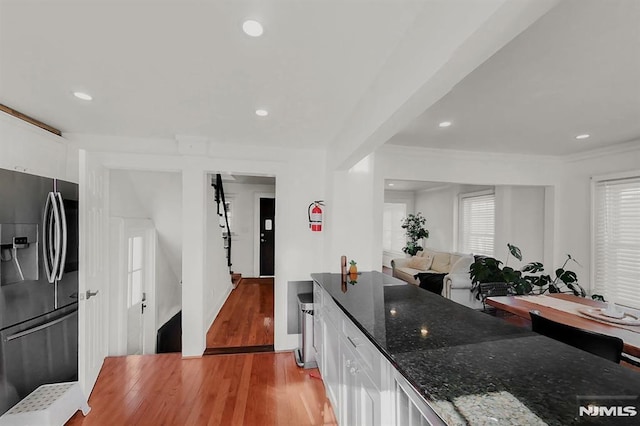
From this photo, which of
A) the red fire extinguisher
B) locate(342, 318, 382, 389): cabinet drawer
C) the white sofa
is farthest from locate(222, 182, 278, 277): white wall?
locate(342, 318, 382, 389): cabinet drawer

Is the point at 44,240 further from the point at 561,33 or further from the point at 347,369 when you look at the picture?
the point at 561,33

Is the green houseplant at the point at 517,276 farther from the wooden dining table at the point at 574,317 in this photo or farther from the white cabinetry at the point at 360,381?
the white cabinetry at the point at 360,381

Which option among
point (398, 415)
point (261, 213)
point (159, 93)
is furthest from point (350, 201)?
point (261, 213)

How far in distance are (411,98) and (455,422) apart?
1210 millimetres

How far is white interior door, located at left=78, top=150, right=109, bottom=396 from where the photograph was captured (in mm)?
2258

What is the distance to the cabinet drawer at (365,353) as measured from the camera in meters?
1.30

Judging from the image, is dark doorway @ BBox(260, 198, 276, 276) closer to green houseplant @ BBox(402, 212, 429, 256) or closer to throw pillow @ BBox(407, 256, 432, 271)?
throw pillow @ BBox(407, 256, 432, 271)

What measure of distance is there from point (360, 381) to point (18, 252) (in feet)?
7.88

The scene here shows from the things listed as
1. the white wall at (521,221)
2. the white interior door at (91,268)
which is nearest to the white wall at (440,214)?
the white wall at (521,221)

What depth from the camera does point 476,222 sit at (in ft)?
20.4

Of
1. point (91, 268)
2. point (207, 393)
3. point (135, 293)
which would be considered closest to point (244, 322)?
point (135, 293)

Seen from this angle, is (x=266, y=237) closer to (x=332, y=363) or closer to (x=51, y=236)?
(x=51, y=236)

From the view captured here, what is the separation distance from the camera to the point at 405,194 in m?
8.64

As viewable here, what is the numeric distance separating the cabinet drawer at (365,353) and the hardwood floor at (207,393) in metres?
0.91
